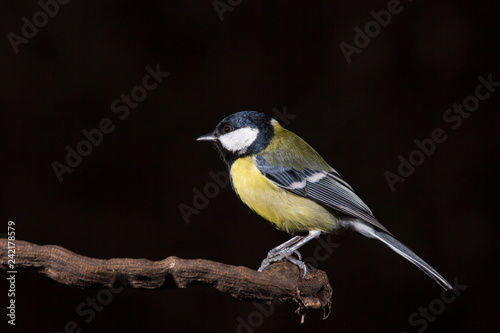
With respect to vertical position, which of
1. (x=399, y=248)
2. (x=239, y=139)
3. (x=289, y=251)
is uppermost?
(x=239, y=139)

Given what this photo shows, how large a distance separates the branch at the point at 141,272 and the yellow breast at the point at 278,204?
267 mm

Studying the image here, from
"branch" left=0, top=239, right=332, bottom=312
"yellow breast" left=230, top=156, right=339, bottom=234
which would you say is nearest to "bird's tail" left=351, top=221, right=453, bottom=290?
"yellow breast" left=230, top=156, right=339, bottom=234

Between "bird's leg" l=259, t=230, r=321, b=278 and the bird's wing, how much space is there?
129 mm

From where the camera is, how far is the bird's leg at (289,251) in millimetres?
1652

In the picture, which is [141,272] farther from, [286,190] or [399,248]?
[399,248]

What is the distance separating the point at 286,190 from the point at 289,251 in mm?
214

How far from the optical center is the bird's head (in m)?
1.73

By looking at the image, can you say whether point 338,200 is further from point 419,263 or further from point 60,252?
point 60,252

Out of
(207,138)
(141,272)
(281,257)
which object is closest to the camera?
(141,272)

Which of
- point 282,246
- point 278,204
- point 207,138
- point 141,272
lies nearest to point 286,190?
point 278,204

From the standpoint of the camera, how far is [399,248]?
1.74 m

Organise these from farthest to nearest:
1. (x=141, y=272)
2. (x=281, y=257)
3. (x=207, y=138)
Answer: (x=207, y=138)
(x=281, y=257)
(x=141, y=272)

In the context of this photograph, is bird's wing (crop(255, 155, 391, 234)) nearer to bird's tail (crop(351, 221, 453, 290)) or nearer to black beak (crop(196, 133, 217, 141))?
bird's tail (crop(351, 221, 453, 290))

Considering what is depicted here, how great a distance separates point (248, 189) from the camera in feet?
5.65
